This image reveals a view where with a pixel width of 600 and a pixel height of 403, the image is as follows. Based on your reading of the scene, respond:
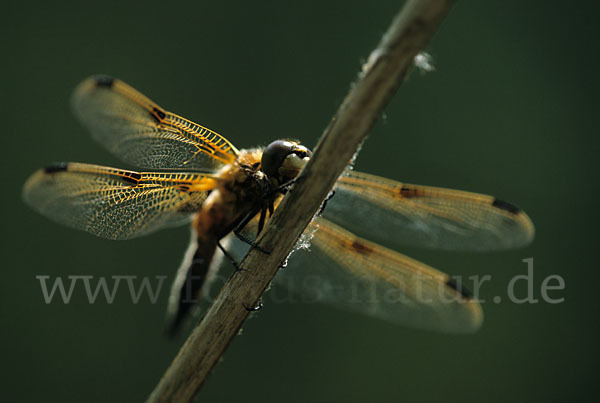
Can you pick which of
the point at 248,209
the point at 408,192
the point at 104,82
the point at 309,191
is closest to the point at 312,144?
the point at 408,192

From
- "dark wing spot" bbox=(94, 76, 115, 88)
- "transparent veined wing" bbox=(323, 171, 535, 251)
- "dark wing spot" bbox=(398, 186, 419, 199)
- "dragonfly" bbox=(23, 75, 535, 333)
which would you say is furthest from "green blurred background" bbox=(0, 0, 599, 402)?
"dark wing spot" bbox=(94, 76, 115, 88)

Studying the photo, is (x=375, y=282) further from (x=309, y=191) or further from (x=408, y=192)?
(x=309, y=191)

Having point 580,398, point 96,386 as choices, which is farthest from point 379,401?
point 96,386

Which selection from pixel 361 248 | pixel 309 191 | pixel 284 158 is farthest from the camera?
pixel 361 248

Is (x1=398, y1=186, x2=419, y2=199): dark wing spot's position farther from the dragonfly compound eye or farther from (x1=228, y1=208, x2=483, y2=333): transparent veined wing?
the dragonfly compound eye

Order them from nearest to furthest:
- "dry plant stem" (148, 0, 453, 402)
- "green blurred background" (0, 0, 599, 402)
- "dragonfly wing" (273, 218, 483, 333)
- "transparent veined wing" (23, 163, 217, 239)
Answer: "dry plant stem" (148, 0, 453, 402), "transparent veined wing" (23, 163, 217, 239), "dragonfly wing" (273, 218, 483, 333), "green blurred background" (0, 0, 599, 402)

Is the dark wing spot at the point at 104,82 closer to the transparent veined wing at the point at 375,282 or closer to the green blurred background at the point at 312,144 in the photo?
the transparent veined wing at the point at 375,282
